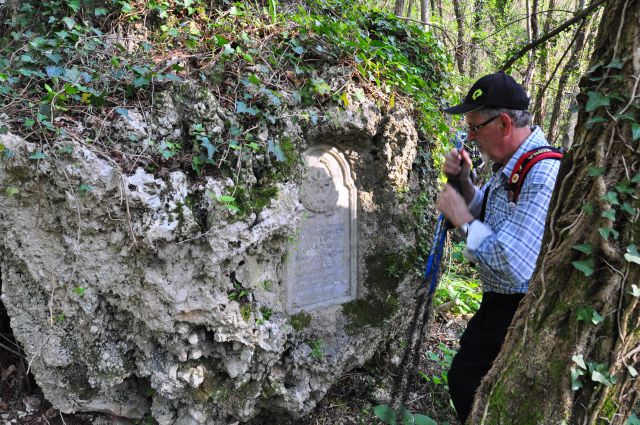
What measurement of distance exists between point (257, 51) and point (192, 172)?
3.59 ft

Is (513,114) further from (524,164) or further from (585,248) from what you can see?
(585,248)

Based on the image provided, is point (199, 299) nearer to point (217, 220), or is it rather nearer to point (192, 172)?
point (217, 220)

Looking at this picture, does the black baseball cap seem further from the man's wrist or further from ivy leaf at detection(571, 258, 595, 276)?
ivy leaf at detection(571, 258, 595, 276)

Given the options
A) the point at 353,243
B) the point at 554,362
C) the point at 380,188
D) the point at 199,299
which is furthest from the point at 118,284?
the point at 554,362

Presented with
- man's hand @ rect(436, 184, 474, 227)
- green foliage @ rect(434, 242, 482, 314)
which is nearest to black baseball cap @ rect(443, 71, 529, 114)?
man's hand @ rect(436, 184, 474, 227)

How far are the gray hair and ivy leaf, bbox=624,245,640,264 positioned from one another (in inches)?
47.5

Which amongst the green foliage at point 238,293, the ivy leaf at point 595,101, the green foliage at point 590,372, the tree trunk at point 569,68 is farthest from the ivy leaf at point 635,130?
the tree trunk at point 569,68

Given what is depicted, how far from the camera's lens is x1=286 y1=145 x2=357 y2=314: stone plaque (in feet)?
11.8

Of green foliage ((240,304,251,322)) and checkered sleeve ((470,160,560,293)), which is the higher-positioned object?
checkered sleeve ((470,160,560,293))

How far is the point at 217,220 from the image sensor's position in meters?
2.87

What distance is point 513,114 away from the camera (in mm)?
2775

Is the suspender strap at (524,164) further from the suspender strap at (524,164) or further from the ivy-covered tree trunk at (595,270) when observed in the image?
the ivy-covered tree trunk at (595,270)

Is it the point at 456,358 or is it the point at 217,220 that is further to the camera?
the point at 456,358

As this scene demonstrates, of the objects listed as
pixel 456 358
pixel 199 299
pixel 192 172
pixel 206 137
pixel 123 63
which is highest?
pixel 123 63
